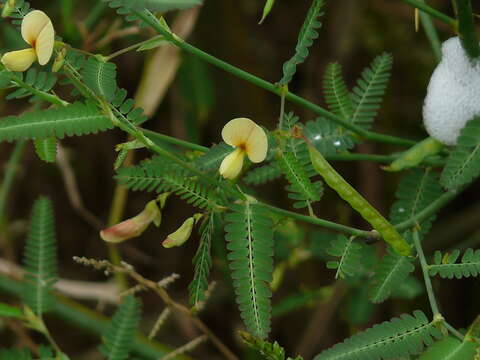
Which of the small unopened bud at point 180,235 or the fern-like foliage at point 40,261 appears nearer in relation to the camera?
the small unopened bud at point 180,235

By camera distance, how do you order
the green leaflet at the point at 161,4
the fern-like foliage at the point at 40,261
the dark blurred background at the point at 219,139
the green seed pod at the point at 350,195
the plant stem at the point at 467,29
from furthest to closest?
the dark blurred background at the point at 219,139
the fern-like foliage at the point at 40,261
the plant stem at the point at 467,29
the green seed pod at the point at 350,195
the green leaflet at the point at 161,4

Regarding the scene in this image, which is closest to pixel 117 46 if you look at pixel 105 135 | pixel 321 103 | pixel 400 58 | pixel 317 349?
pixel 105 135

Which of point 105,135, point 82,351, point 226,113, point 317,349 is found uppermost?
point 226,113

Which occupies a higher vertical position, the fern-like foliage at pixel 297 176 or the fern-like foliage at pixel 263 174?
the fern-like foliage at pixel 297 176

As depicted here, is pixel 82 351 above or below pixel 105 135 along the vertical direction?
below

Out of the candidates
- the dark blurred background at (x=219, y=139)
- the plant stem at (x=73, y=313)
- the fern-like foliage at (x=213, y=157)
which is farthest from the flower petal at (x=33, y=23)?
the dark blurred background at (x=219, y=139)

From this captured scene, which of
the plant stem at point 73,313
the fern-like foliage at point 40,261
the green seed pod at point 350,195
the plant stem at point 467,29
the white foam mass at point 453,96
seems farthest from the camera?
the plant stem at point 73,313

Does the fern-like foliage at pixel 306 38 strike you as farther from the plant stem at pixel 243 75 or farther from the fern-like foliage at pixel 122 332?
the fern-like foliage at pixel 122 332

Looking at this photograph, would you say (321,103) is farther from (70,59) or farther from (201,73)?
(70,59)
